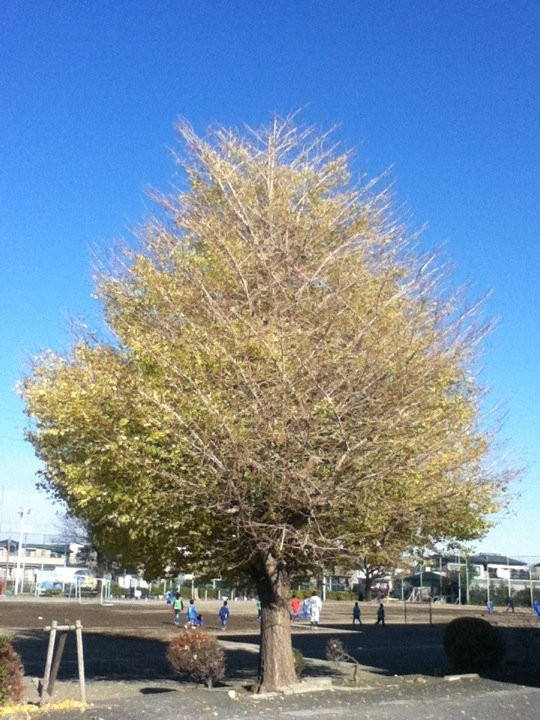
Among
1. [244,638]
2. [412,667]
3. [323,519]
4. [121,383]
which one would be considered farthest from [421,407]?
[244,638]

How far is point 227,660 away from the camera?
2330cm

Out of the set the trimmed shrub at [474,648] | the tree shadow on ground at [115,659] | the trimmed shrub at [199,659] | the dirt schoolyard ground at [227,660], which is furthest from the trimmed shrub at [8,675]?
the trimmed shrub at [474,648]

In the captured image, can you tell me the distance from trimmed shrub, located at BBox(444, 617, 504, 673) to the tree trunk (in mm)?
6404

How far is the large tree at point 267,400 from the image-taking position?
41.5ft

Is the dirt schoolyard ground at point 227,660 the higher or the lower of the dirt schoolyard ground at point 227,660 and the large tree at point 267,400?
the lower

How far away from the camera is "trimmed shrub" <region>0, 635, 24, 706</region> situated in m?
12.6

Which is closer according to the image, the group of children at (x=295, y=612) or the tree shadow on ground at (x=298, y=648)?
the tree shadow on ground at (x=298, y=648)

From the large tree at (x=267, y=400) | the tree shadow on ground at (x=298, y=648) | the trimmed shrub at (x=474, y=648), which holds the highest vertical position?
the large tree at (x=267, y=400)

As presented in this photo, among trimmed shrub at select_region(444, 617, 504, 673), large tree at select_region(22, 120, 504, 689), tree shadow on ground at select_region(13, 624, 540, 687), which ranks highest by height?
large tree at select_region(22, 120, 504, 689)

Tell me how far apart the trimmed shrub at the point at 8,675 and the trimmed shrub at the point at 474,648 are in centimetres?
1080

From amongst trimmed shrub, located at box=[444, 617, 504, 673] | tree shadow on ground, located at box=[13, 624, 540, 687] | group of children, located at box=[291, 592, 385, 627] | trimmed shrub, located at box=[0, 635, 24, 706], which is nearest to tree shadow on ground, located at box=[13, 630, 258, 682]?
tree shadow on ground, located at box=[13, 624, 540, 687]

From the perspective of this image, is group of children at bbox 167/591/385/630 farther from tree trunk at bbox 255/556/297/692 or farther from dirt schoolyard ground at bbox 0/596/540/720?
tree trunk at bbox 255/556/297/692

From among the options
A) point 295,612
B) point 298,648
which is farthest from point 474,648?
point 295,612

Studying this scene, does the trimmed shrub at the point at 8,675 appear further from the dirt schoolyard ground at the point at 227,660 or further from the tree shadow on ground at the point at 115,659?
the tree shadow on ground at the point at 115,659
